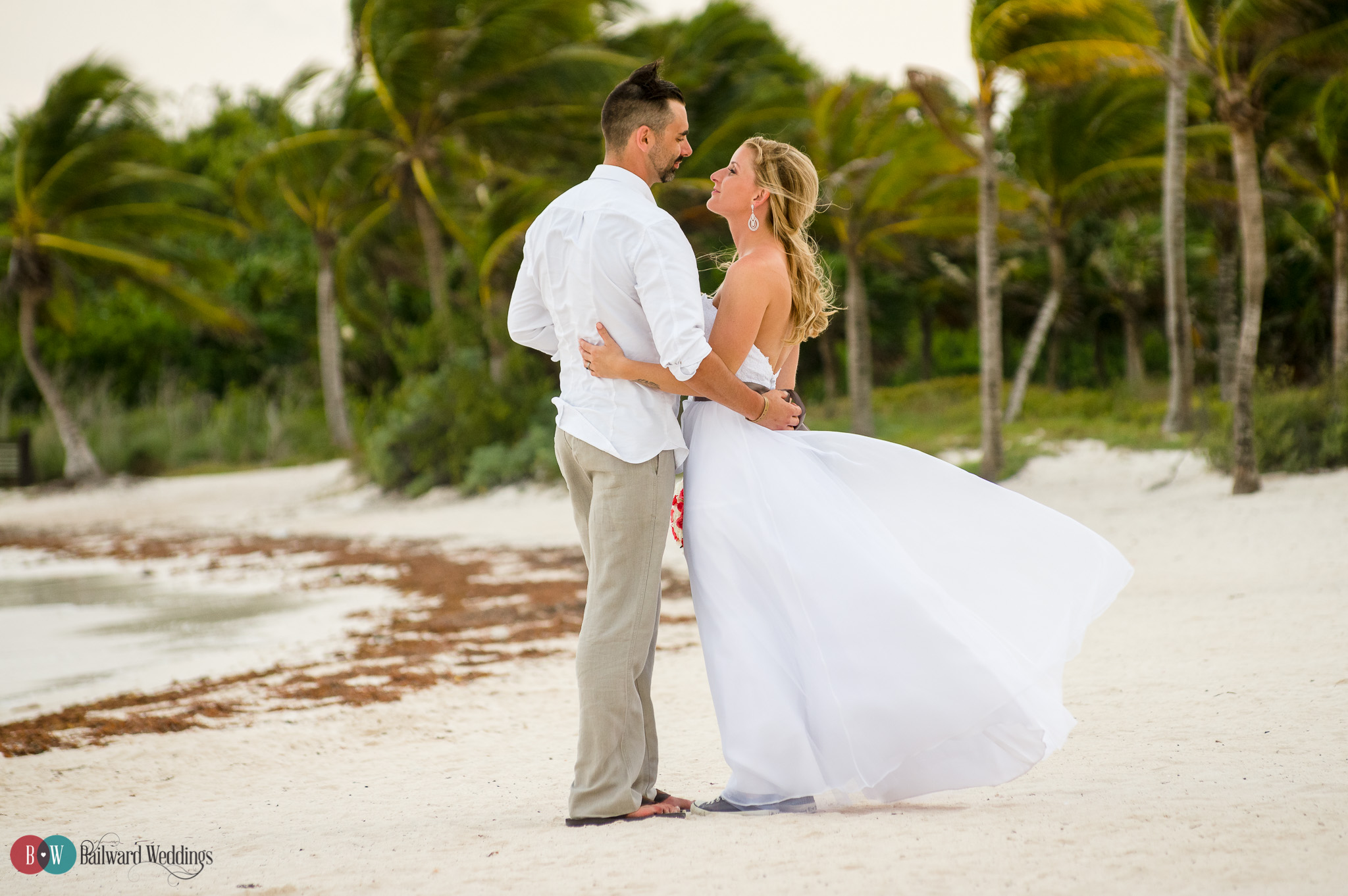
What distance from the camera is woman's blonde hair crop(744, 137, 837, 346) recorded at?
115 inches

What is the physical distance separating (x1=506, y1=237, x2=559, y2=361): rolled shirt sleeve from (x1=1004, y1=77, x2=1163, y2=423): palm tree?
1367 cm

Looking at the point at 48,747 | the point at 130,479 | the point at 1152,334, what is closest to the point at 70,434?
the point at 130,479

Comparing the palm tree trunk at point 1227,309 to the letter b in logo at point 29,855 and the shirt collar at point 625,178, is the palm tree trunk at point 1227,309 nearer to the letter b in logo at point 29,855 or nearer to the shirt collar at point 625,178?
the shirt collar at point 625,178

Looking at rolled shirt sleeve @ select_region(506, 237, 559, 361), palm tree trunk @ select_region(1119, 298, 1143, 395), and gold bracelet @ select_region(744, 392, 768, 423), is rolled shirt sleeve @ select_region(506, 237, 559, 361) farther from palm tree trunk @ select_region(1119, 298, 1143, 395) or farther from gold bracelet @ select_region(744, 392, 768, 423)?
palm tree trunk @ select_region(1119, 298, 1143, 395)

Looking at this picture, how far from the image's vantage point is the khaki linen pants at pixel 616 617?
2736 mm

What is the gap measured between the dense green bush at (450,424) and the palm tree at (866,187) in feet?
17.2

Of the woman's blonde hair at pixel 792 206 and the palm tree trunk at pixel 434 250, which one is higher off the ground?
the palm tree trunk at pixel 434 250

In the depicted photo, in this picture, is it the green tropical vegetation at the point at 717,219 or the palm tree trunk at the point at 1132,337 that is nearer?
the green tropical vegetation at the point at 717,219

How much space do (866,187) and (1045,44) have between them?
648cm

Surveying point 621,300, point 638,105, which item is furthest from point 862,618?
point 638,105

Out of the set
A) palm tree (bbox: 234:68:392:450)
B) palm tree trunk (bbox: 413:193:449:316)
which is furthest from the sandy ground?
palm tree (bbox: 234:68:392:450)

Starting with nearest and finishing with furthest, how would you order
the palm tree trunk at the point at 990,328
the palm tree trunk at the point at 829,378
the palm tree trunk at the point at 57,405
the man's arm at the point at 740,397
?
the man's arm at the point at 740,397
the palm tree trunk at the point at 990,328
the palm tree trunk at the point at 57,405
the palm tree trunk at the point at 829,378

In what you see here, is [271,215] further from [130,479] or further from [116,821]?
[116,821]

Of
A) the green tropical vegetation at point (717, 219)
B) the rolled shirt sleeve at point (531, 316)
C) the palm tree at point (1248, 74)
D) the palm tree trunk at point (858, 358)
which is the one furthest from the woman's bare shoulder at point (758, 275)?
the palm tree trunk at point (858, 358)
